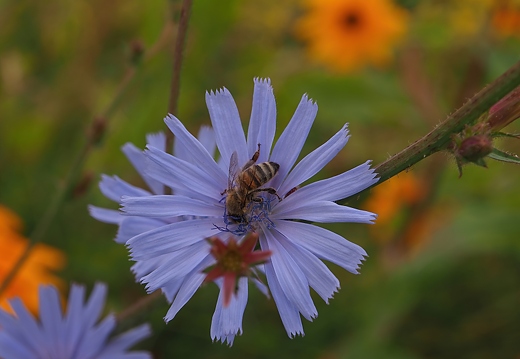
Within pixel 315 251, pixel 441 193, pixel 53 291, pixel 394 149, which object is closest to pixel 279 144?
pixel 315 251

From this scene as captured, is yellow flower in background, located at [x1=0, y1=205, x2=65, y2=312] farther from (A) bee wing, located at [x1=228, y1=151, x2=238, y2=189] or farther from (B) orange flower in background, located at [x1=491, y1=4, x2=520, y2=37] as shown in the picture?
(B) orange flower in background, located at [x1=491, y1=4, x2=520, y2=37]

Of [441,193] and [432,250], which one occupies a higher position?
[441,193]

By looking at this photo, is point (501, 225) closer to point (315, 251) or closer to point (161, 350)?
point (161, 350)

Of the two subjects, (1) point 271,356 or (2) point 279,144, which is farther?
(1) point 271,356

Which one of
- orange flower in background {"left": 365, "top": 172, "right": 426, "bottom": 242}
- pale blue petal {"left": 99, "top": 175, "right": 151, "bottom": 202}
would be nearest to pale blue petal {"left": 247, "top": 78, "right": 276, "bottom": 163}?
pale blue petal {"left": 99, "top": 175, "right": 151, "bottom": 202}

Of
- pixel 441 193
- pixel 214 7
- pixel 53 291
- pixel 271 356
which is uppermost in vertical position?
pixel 214 7

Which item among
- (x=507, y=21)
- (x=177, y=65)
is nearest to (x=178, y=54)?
(x=177, y=65)
